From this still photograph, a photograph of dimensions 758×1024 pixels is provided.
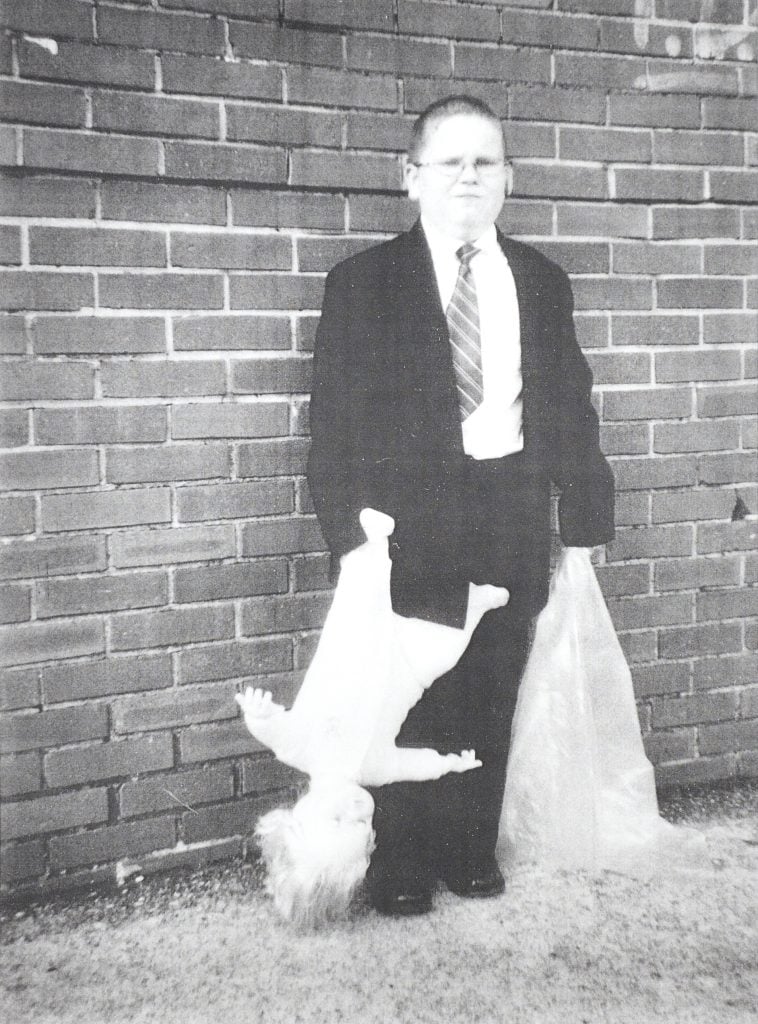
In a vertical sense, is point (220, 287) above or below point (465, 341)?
above

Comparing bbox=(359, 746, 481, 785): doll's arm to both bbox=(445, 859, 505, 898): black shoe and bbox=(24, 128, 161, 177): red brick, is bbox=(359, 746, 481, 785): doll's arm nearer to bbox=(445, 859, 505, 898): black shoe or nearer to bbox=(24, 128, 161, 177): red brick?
bbox=(445, 859, 505, 898): black shoe

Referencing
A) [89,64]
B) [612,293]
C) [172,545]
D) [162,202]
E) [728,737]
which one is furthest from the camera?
[728,737]

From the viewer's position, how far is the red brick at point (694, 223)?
9.24 ft

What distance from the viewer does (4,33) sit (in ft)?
7.44

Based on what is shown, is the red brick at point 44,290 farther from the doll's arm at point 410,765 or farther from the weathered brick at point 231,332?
the doll's arm at point 410,765

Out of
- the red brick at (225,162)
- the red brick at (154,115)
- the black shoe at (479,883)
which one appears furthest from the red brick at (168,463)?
the black shoe at (479,883)

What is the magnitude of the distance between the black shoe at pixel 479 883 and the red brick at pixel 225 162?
6.57 feet

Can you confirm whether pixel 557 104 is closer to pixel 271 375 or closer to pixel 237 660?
pixel 271 375

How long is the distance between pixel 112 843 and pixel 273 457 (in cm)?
120

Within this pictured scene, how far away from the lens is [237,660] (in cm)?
263

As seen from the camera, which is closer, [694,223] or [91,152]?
[91,152]

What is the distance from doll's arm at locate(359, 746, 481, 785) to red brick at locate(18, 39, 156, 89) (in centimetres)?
189

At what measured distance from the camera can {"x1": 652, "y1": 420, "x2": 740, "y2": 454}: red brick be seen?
2.90m

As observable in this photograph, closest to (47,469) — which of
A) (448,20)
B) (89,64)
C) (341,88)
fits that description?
(89,64)
